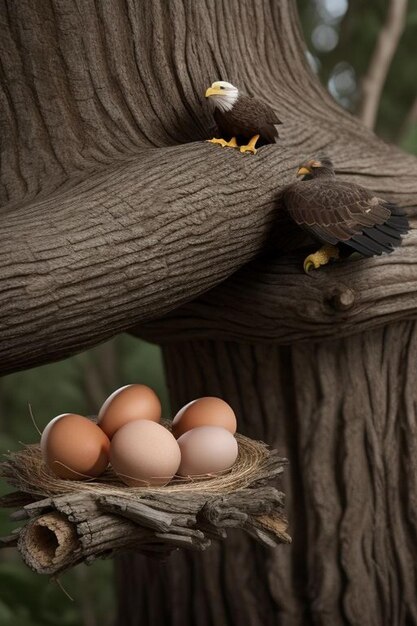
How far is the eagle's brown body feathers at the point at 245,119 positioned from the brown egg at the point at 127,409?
19.2 inches

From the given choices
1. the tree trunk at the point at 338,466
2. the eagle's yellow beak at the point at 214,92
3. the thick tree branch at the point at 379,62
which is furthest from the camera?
the thick tree branch at the point at 379,62

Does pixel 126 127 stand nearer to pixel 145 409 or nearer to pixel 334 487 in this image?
pixel 145 409

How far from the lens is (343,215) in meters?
1.59

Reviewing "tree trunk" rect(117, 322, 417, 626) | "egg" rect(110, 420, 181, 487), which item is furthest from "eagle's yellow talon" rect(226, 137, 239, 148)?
"egg" rect(110, 420, 181, 487)

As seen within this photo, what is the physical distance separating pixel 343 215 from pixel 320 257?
0.14 meters

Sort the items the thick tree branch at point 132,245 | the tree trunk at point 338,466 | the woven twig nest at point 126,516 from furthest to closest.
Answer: the tree trunk at point 338,466 → the thick tree branch at point 132,245 → the woven twig nest at point 126,516

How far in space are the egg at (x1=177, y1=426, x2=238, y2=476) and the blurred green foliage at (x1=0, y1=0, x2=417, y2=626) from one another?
2.10 m

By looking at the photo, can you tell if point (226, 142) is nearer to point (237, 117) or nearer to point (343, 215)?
point (237, 117)

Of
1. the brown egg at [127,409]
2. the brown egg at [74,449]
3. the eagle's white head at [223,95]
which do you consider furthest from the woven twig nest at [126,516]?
the eagle's white head at [223,95]

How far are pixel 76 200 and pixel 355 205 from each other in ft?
1.51

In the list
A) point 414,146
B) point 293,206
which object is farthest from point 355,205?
point 414,146

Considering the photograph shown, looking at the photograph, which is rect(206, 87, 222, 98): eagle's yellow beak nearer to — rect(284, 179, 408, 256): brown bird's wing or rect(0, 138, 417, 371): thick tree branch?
rect(0, 138, 417, 371): thick tree branch

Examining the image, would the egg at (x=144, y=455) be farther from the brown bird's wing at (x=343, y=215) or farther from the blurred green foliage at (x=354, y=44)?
the blurred green foliage at (x=354, y=44)

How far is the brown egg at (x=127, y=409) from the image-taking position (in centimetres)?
154
